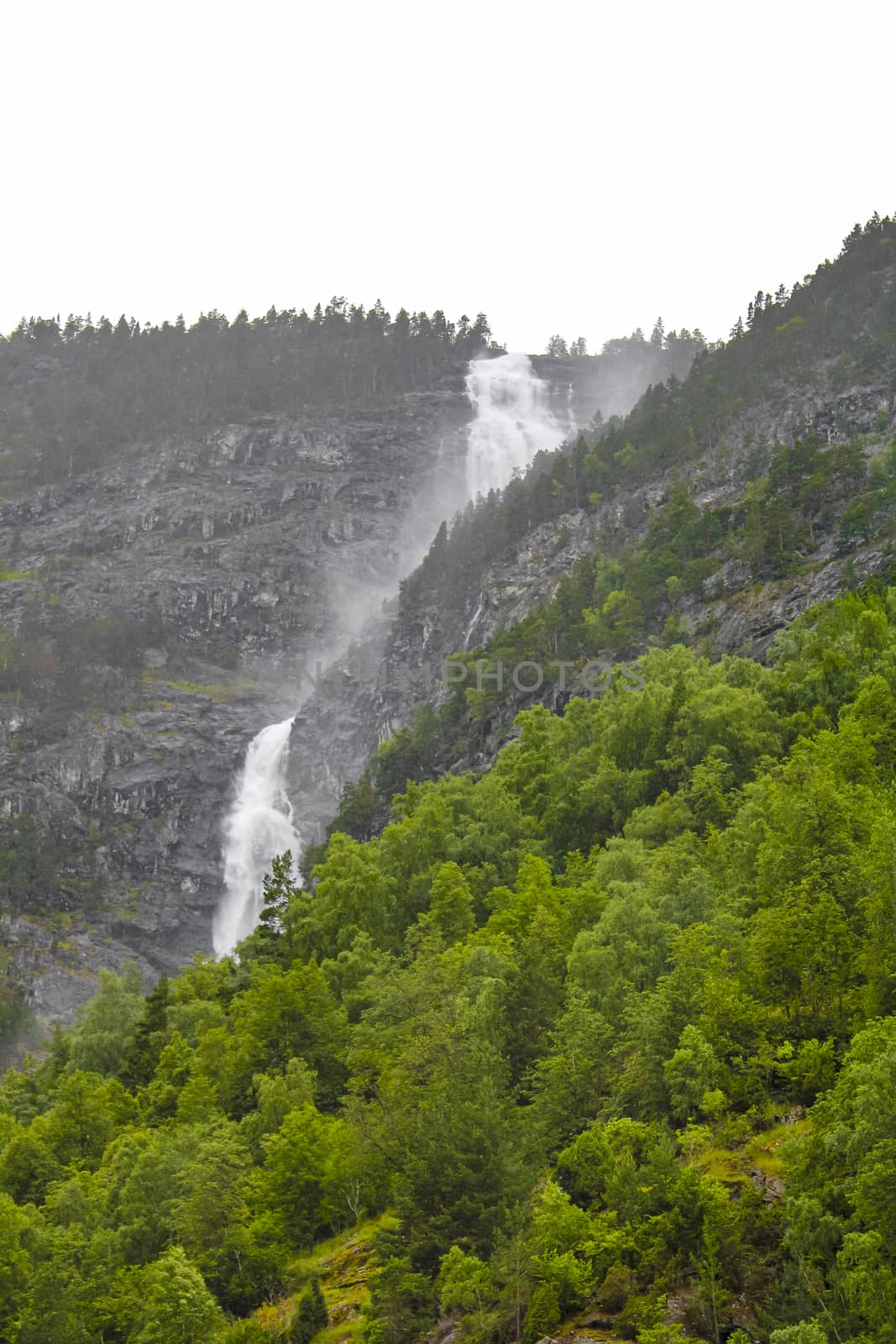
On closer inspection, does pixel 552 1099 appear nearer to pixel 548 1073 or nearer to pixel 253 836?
pixel 548 1073

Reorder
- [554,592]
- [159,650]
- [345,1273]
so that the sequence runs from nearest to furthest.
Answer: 1. [345,1273]
2. [554,592]
3. [159,650]

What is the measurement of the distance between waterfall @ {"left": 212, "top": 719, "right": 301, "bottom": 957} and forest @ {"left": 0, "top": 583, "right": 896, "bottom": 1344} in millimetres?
62946

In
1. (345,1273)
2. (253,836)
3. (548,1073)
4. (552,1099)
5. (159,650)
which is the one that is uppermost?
(159,650)

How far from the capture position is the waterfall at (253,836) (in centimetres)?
12888

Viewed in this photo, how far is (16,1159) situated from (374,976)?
613 inches

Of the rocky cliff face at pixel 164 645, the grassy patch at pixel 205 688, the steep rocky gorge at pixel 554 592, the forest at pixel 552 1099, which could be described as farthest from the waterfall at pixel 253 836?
the forest at pixel 552 1099

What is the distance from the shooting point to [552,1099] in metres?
33.2

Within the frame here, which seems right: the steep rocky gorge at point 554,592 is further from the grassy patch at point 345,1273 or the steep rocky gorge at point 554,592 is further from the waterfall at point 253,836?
the grassy patch at point 345,1273

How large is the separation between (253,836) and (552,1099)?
107m

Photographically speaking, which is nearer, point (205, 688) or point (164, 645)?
point (205, 688)

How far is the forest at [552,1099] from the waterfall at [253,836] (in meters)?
62.9

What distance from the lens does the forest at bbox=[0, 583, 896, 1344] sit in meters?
24.0

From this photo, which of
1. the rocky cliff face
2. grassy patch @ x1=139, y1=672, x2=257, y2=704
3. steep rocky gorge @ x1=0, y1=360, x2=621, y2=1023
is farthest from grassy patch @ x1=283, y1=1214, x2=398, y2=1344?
grassy patch @ x1=139, y1=672, x2=257, y2=704

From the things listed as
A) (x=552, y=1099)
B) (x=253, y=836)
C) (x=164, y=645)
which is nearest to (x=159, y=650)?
(x=164, y=645)
